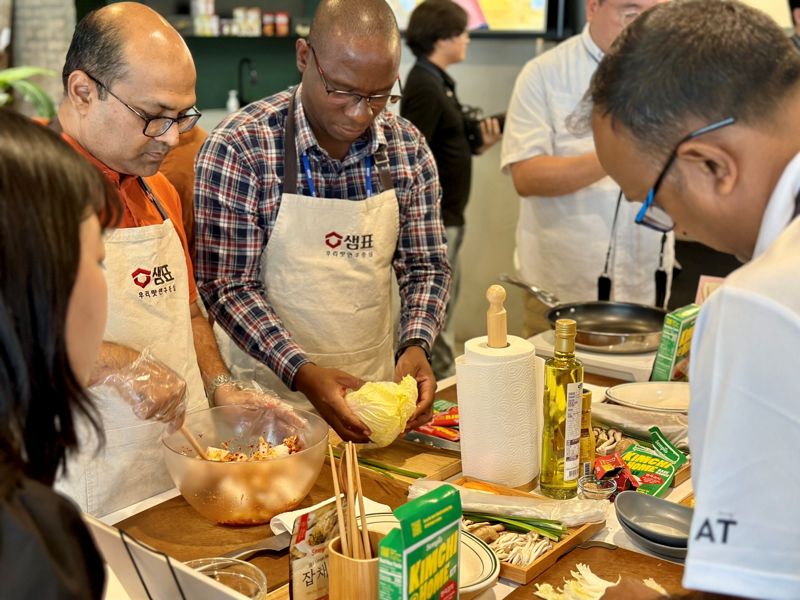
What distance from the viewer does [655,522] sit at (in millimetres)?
1783

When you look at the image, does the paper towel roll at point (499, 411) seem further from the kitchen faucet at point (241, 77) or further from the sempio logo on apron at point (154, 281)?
the kitchen faucet at point (241, 77)

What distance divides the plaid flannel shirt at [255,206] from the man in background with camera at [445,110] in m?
2.64

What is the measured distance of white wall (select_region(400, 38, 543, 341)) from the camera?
642 cm

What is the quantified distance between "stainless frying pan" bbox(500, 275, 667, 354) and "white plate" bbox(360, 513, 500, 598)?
1.23 meters

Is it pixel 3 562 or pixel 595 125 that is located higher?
pixel 595 125

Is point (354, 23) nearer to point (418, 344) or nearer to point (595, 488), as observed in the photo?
point (418, 344)

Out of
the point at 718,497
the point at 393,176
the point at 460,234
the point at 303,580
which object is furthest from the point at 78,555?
the point at 460,234

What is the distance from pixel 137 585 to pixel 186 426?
502mm

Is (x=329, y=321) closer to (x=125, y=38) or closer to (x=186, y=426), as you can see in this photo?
(x=186, y=426)

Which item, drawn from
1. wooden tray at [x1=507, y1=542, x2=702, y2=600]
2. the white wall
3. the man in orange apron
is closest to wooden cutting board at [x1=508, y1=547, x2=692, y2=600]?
wooden tray at [x1=507, y1=542, x2=702, y2=600]

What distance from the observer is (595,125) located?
1.47 m

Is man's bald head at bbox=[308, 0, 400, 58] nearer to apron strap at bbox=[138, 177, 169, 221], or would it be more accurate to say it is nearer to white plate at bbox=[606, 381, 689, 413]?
apron strap at bbox=[138, 177, 169, 221]

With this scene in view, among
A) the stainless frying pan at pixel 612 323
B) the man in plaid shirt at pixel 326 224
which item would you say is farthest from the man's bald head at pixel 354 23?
the stainless frying pan at pixel 612 323

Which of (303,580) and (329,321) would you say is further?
(329,321)
